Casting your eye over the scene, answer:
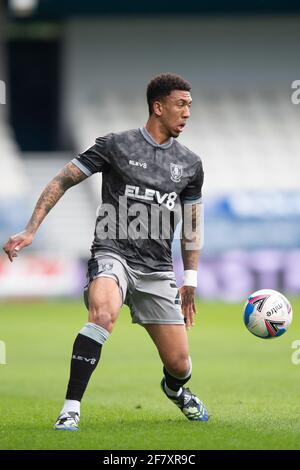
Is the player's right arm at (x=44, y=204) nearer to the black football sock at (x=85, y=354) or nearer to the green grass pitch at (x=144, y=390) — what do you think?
the black football sock at (x=85, y=354)

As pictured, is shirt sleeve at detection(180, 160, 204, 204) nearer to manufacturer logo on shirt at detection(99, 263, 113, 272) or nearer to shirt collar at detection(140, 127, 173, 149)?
shirt collar at detection(140, 127, 173, 149)

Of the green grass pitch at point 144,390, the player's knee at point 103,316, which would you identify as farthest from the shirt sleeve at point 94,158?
the green grass pitch at point 144,390

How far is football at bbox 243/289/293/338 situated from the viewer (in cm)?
857

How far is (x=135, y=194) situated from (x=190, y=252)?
2.58 ft

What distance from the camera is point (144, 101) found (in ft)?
106

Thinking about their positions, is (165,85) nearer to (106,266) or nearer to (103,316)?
(106,266)

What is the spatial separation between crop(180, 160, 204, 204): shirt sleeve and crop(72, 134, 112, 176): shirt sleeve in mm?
670

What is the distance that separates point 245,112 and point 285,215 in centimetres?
531

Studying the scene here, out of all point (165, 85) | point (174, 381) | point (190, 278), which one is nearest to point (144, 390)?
point (174, 381)

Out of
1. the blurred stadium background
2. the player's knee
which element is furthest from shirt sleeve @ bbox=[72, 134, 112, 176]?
the blurred stadium background

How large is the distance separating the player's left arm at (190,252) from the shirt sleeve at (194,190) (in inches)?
1.7

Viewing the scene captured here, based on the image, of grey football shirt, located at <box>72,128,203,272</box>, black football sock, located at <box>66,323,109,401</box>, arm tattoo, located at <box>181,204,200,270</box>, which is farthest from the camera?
arm tattoo, located at <box>181,204,200,270</box>

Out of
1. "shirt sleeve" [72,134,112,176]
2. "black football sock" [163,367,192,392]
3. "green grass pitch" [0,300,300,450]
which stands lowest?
"green grass pitch" [0,300,300,450]

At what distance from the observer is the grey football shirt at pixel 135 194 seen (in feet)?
26.4
